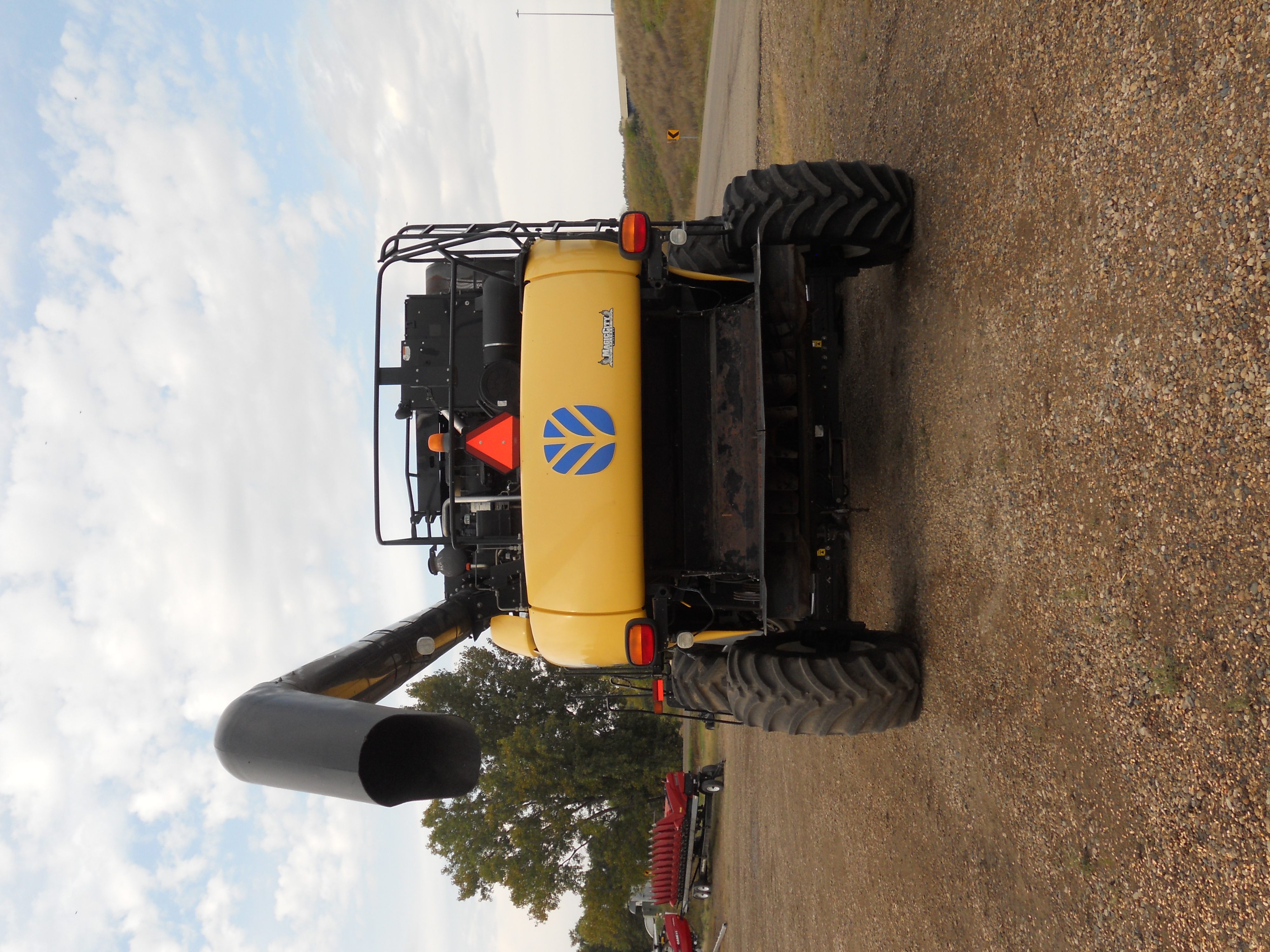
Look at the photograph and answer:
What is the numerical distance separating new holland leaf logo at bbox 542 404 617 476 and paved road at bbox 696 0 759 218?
8349 millimetres

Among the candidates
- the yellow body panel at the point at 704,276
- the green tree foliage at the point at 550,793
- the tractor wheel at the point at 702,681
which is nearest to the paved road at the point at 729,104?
the yellow body panel at the point at 704,276

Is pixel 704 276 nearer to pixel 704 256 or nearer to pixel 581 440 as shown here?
pixel 704 256

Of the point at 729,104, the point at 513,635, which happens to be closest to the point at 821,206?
the point at 513,635

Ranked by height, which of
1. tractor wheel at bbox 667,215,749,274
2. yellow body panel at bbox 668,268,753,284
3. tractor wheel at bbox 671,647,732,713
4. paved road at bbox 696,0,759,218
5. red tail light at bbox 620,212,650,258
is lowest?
tractor wheel at bbox 671,647,732,713

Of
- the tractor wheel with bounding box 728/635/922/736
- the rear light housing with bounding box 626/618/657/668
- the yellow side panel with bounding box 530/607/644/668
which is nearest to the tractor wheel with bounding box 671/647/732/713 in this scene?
the tractor wheel with bounding box 728/635/922/736

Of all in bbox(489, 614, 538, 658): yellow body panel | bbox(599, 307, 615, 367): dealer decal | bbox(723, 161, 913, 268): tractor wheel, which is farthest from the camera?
bbox(489, 614, 538, 658): yellow body panel

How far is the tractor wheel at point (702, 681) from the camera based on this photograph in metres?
5.69

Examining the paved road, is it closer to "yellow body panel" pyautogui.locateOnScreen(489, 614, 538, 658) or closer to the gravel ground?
the gravel ground

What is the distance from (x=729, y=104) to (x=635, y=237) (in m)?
13.5

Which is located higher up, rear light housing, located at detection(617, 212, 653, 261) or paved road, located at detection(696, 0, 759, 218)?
paved road, located at detection(696, 0, 759, 218)

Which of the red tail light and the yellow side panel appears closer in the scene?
the yellow side panel

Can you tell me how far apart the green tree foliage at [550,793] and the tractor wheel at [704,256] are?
1763cm

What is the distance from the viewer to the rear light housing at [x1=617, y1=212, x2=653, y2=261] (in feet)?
15.6

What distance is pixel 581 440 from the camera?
4.59 metres
